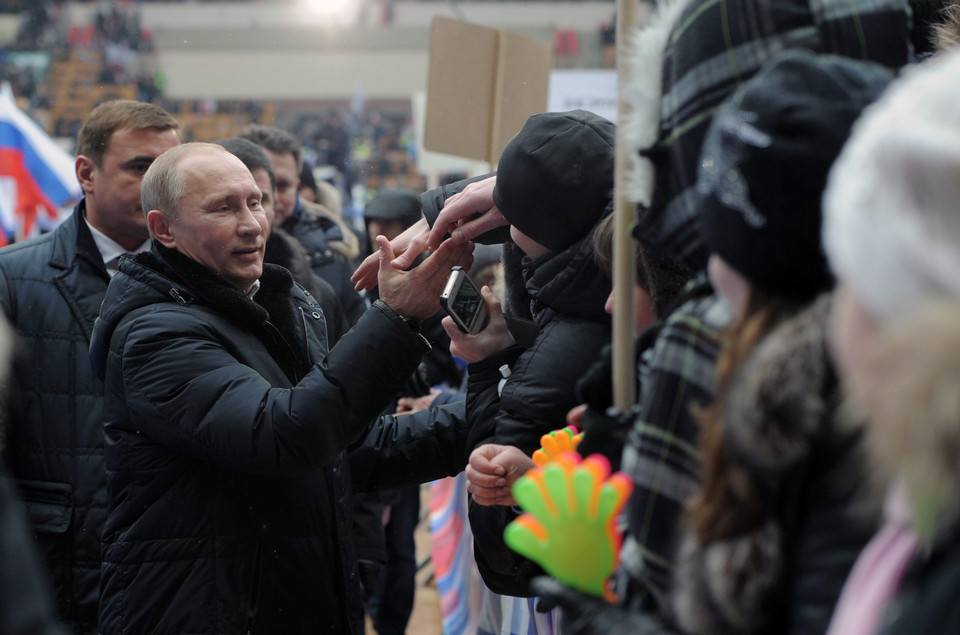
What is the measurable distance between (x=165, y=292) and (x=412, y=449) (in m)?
0.65

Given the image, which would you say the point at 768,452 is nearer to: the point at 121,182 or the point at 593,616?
the point at 593,616

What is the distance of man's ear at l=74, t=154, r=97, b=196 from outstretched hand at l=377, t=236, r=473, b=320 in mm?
1111

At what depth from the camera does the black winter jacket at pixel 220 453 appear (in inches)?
70.4

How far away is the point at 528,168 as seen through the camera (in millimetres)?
1735

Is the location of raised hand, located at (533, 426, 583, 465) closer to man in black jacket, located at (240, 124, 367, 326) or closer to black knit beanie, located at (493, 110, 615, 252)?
black knit beanie, located at (493, 110, 615, 252)

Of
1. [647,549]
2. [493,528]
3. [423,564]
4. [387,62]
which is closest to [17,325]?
[493,528]

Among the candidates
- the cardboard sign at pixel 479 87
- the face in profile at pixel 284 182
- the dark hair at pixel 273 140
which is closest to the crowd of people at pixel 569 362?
the face in profile at pixel 284 182

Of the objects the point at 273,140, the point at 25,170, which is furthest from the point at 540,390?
the point at 25,170

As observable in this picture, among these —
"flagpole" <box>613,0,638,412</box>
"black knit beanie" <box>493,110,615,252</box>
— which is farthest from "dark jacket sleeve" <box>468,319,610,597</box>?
"flagpole" <box>613,0,638,412</box>

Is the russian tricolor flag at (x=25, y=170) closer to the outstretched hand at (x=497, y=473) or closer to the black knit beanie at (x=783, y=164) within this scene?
the outstretched hand at (x=497, y=473)

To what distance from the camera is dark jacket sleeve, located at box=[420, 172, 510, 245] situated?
6.68ft

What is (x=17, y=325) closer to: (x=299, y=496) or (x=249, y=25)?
(x=299, y=496)

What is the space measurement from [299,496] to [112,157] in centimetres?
121

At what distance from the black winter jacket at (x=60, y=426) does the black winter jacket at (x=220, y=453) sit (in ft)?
1.45
